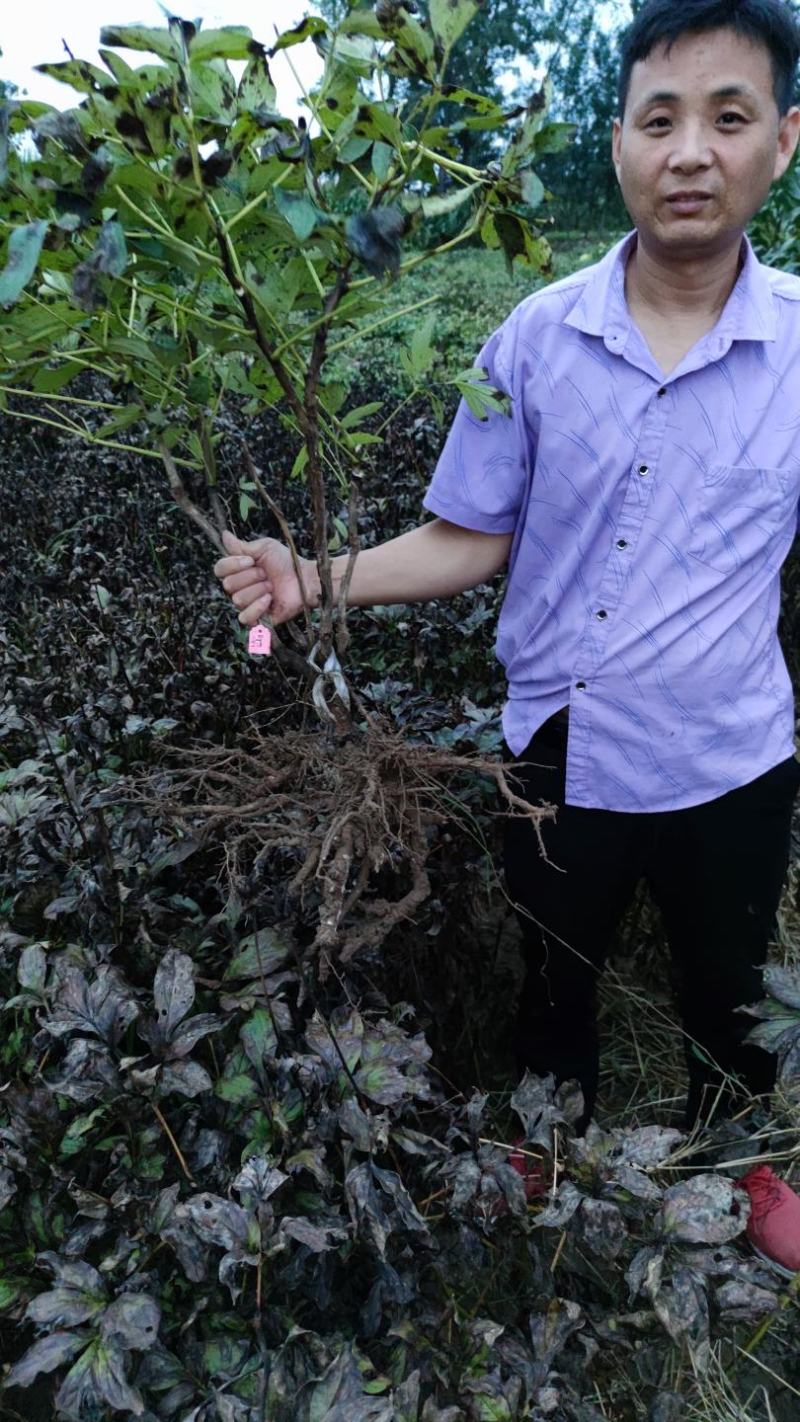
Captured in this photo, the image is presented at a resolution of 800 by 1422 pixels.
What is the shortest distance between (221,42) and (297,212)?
18 cm

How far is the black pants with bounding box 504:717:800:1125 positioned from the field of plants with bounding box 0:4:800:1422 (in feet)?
0.46

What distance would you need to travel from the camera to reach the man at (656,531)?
1.45 metres

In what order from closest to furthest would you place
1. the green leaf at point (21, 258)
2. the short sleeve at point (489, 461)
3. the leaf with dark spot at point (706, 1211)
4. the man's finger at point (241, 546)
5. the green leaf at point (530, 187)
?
1. the green leaf at point (21, 258)
2. the green leaf at point (530, 187)
3. the leaf with dark spot at point (706, 1211)
4. the man's finger at point (241, 546)
5. the short sleeve at point (489, 461)

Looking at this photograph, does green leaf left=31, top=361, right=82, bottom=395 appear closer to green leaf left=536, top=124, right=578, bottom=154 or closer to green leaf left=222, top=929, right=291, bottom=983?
green leaf left=536, top=124, right=578, bottom=154

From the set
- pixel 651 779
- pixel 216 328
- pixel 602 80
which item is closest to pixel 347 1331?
pixel 651 779

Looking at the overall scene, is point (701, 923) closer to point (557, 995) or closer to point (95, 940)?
point (557, 995)

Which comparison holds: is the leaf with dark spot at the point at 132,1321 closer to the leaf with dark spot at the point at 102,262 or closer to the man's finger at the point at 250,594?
the man's finger at the point at 250,594

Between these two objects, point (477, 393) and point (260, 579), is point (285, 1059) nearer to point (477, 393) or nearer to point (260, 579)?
point (260, 579)

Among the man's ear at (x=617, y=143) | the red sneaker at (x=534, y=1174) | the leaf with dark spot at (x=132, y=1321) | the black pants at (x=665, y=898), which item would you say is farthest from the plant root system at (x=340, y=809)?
the man's ear at (x=617, y=143)

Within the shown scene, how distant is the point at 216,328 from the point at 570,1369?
1.40m

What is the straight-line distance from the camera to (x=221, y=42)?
1065 mm

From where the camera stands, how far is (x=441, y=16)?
3.64 feet

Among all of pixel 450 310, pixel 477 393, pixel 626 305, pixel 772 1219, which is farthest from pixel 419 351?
pixel 450 310

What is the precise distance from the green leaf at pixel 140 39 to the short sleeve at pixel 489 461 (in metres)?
0.71
